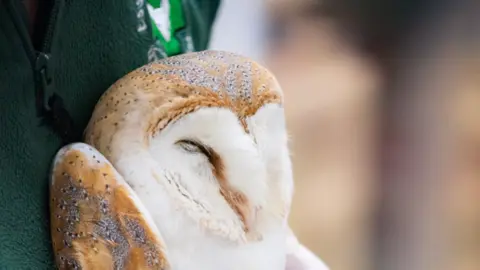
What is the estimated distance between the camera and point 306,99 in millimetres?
977

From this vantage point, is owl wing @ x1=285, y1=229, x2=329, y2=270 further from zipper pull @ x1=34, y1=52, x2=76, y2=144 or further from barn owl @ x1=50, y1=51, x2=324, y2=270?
zipper pull @ x1=34, y1=52, x2=76, y2=144

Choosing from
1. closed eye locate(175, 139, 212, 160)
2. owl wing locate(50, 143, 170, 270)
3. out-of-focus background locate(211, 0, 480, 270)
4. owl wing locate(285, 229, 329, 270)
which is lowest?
out-of-focus background locate(211, 0, 480, 270)

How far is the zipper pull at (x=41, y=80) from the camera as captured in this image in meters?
0.27

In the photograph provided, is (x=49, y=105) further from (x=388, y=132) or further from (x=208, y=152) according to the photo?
(x=388, y=132)

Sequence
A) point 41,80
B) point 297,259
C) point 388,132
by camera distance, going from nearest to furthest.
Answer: point 41,80 → point 297,259 → point 388,132

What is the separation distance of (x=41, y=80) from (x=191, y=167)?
78mm

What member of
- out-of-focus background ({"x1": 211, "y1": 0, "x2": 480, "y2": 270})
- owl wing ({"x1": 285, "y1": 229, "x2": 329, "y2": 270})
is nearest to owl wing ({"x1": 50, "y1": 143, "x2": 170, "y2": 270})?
owl wing ({"x1": 285, "y1": 229, "x2": 329, "y2": 270})

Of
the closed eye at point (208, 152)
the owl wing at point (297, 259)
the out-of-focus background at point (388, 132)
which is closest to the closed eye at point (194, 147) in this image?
the closed eye at point (208, 152)

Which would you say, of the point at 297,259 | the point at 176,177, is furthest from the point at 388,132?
the point at 176,177

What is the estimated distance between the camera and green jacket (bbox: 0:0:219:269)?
0.26 metres

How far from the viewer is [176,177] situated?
286 mm

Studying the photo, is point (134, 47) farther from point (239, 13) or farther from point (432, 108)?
point (432, 108)

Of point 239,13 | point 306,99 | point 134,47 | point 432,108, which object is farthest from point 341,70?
point 134,47

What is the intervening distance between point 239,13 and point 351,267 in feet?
1.84
